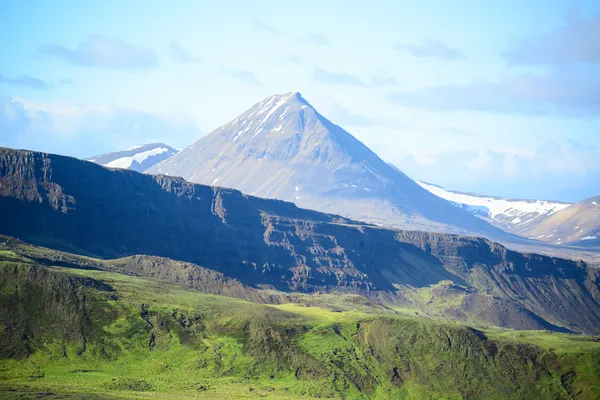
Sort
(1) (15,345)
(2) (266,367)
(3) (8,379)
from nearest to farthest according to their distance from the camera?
(3) (8,379)
(1) (15,345)
(2) (266,367)

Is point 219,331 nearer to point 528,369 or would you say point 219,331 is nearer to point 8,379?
point 8,379

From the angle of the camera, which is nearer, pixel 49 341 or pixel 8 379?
pixel 8 379

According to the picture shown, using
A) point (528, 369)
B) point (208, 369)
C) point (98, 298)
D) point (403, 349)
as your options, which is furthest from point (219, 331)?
point (528, 369)

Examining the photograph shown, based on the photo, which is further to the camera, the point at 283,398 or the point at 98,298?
the point at 98,298

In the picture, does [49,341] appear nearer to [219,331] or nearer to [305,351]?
[219,331]

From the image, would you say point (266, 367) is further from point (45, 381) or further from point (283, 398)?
point (45, 381)

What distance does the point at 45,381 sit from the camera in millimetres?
161750

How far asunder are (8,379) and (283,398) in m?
51.4

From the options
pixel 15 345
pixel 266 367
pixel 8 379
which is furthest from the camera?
pixel 266 367

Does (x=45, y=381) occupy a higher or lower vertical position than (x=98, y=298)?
lower

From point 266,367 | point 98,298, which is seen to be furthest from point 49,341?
point 266,367

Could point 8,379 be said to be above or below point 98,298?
below

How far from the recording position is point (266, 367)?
18762 cm

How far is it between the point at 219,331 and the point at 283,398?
33611 mm
